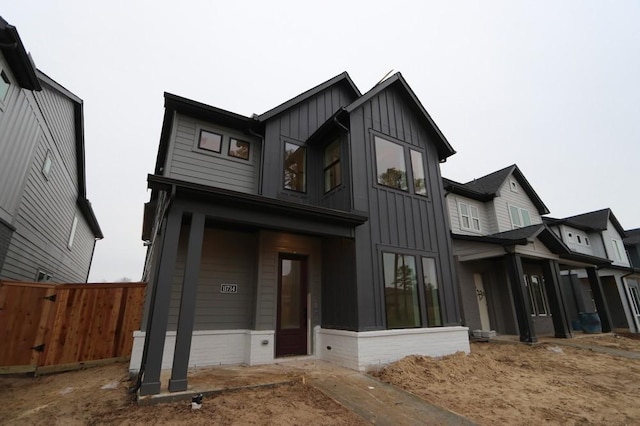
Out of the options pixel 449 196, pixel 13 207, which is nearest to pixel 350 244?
pixel 449 196

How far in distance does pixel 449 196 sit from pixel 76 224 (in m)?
18.1

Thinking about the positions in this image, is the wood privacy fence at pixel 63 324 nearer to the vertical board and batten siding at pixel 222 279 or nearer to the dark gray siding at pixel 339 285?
the vertical board and batten siding at pixel 222 279

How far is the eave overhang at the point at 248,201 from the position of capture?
14.2ft

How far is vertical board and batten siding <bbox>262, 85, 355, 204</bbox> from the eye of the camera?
293 inches

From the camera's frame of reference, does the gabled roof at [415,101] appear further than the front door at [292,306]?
Yes

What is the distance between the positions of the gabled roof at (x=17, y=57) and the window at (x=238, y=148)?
4610 mm

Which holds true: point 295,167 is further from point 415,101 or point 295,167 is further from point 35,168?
point 35,168

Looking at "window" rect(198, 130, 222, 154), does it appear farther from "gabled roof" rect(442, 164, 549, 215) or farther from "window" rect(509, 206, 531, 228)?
"window" rect(509, 206, 531, 228)

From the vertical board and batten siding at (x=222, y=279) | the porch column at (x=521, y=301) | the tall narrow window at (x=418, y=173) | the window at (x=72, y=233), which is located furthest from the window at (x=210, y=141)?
the window at (x=72, y=233)

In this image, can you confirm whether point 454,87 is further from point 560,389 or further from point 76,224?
point 76,224

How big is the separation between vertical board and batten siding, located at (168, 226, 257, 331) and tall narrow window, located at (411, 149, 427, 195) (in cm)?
487

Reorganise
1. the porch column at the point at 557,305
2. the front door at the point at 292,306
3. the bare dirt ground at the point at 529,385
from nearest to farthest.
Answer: the bare dirt ground at the point at 529,385
the front door at the point at 292,306
the porch column at the point at 557,305

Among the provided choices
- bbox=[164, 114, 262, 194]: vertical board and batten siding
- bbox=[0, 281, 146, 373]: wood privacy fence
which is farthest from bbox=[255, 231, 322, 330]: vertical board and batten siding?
bbox=[0, 281, 146, 373]: wood privacy fence

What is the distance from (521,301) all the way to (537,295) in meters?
4.91
